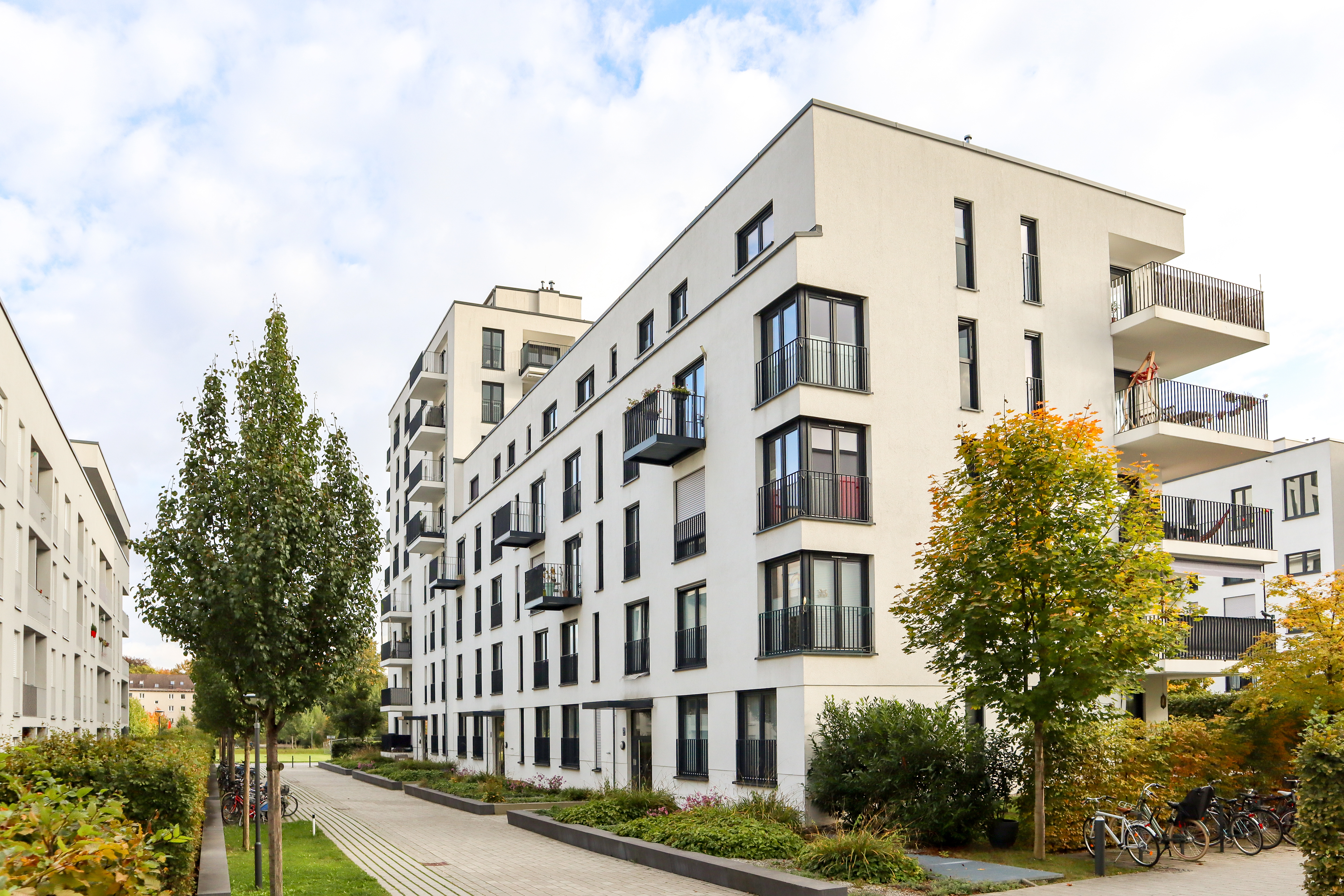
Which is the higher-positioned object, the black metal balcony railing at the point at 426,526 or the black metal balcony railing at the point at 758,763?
the black metal balcony railing at the point at 426,526

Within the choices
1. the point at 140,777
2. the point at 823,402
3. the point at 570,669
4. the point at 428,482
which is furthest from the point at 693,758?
the point at 428,482

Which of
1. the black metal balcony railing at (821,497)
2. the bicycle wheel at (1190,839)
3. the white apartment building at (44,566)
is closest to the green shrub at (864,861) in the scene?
the bicycle wheel at (1190,839)

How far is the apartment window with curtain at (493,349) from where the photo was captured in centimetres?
4991

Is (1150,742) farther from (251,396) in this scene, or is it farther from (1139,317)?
(251,396)

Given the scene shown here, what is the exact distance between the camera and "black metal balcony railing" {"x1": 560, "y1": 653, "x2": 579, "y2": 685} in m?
31.8

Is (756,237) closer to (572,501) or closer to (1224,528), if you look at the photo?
(572,501)

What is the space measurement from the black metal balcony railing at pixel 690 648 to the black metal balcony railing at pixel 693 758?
1571 millimetres

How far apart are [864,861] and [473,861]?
24.8 feet

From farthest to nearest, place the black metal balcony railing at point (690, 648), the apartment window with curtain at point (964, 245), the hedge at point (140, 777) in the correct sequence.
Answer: the black metal balcony railing at point (690, 648), the apartment window with curtain at point (964, 245), the hedge at point (140, 777)

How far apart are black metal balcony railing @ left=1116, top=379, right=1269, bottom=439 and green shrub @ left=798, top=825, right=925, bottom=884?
1255 cm

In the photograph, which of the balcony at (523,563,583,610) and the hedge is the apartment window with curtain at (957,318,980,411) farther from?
the hedge

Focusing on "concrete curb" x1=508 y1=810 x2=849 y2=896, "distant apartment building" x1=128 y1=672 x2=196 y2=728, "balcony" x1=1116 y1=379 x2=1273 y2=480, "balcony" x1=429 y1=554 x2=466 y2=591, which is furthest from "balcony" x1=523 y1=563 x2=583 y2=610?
"distant apartment building" x1=128 y1=672 x2=196 y2=728

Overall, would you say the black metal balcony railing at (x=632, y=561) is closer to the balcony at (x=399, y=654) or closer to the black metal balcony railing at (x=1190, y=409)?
the black metal balcony railing at (x=1190, y=409)

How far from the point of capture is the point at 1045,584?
1541 centimetres
